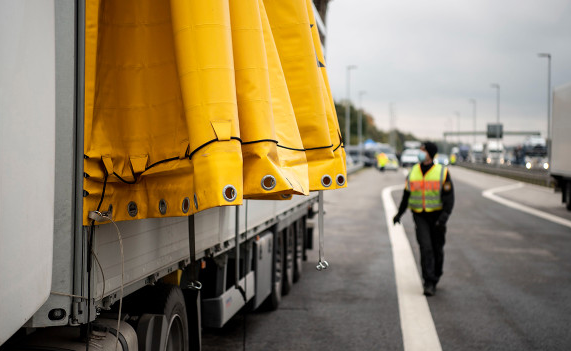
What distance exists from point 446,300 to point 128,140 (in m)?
7.16

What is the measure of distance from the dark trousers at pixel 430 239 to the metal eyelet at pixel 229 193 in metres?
7.54

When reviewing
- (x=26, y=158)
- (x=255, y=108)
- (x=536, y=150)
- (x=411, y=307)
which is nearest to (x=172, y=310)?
(x=255, y=108)

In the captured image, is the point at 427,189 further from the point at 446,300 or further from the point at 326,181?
the point at 326,181

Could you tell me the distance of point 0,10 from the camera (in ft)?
8.02

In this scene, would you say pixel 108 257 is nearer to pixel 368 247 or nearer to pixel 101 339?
pixel 101 339

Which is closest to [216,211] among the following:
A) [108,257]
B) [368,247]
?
[108,257]

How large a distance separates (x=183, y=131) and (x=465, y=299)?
722cm

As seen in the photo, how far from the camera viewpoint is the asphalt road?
7809mm

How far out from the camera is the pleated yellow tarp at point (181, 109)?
323cm

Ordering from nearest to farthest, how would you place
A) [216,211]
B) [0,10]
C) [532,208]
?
1. [0,10]
2. [216,211]
3. [532,208]

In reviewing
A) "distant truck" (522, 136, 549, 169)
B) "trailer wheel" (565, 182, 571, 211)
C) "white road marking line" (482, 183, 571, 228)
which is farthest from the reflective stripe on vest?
"distant truck" (522, 136, 549, 169)

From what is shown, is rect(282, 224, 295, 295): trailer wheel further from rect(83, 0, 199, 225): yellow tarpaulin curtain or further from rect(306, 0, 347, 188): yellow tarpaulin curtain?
rect(83, 0, 199, 225): yellow tarpaulin curtain

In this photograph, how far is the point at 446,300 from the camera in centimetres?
998

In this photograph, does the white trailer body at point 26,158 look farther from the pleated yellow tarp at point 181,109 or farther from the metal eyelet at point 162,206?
the metal eyelet at point 162,206
